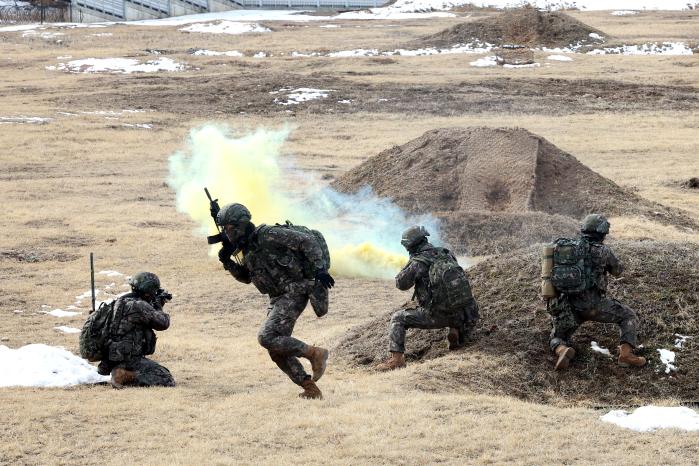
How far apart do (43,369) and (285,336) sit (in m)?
2.57

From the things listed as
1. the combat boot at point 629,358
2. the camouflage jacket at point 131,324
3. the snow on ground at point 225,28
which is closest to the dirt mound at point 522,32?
the snow on ground at point 225,28

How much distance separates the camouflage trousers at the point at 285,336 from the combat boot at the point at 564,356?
2430mm

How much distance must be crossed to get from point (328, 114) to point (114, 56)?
15.7 m

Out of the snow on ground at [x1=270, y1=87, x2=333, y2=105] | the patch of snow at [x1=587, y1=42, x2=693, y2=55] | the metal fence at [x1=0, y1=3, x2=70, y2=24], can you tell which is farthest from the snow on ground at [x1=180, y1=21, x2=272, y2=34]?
the snow on ground at [x1=270, y1=87, x2=333, y2=105]

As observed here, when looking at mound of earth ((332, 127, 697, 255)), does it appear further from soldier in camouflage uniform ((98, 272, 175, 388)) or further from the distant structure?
the distant structure

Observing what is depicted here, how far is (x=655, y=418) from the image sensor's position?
9484 mm

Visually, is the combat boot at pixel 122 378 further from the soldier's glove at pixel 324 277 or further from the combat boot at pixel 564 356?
the combat boot at pixel 564 356

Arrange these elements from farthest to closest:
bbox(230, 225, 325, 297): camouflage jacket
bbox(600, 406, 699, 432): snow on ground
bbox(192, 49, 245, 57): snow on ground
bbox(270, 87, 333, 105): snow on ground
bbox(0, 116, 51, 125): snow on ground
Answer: bbox(192, 49, 245, 57): snow on ground → bbox(270, 87, 333, 105): snow on ground → bbox(0, 116, 51, 125): snow on ground → bbox(230, 225, 325, 297): camouflage jacket → bbox(600, 406, 699, 432): snow on ground

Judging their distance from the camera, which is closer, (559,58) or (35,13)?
(559,58)

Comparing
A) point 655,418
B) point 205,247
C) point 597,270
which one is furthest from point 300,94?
point 655,418

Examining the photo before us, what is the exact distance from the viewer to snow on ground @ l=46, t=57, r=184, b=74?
4644cm

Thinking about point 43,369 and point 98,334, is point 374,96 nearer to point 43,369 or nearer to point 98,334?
point 98,334

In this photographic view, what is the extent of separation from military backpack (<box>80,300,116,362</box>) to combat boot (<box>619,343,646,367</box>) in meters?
4.85

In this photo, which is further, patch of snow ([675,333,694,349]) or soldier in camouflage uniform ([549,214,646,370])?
patch of snow ([675,333,694,349])
